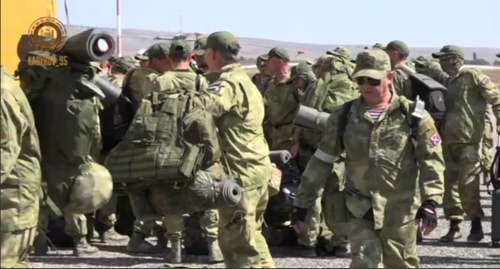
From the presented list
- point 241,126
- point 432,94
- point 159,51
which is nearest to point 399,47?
point 432,94

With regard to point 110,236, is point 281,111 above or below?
above

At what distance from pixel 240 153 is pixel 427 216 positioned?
1.57m

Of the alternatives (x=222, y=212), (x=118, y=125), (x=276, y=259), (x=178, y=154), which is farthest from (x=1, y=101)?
(x=276, y=259)

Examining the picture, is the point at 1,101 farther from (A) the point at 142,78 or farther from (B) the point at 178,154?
(A) the point at 142,78

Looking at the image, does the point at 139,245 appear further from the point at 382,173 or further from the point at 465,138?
the point at 382,173

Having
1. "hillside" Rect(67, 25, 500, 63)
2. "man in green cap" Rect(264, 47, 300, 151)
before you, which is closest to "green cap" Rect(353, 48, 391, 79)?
"man in green cap" Rect(264, 47, 300, 151)

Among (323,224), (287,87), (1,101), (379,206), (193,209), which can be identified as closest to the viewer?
(1,101)

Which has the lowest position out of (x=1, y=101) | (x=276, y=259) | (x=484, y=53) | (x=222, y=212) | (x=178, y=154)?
(x=484, y=53)

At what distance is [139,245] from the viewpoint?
408 inches

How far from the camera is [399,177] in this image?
6934 millimetres

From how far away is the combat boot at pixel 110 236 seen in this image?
1117 centimetres

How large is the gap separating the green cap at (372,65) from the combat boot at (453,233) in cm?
455

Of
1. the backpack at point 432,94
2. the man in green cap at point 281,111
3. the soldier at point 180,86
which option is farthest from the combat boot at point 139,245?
the backpack at point 432,94

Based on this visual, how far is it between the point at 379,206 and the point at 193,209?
126 cm
